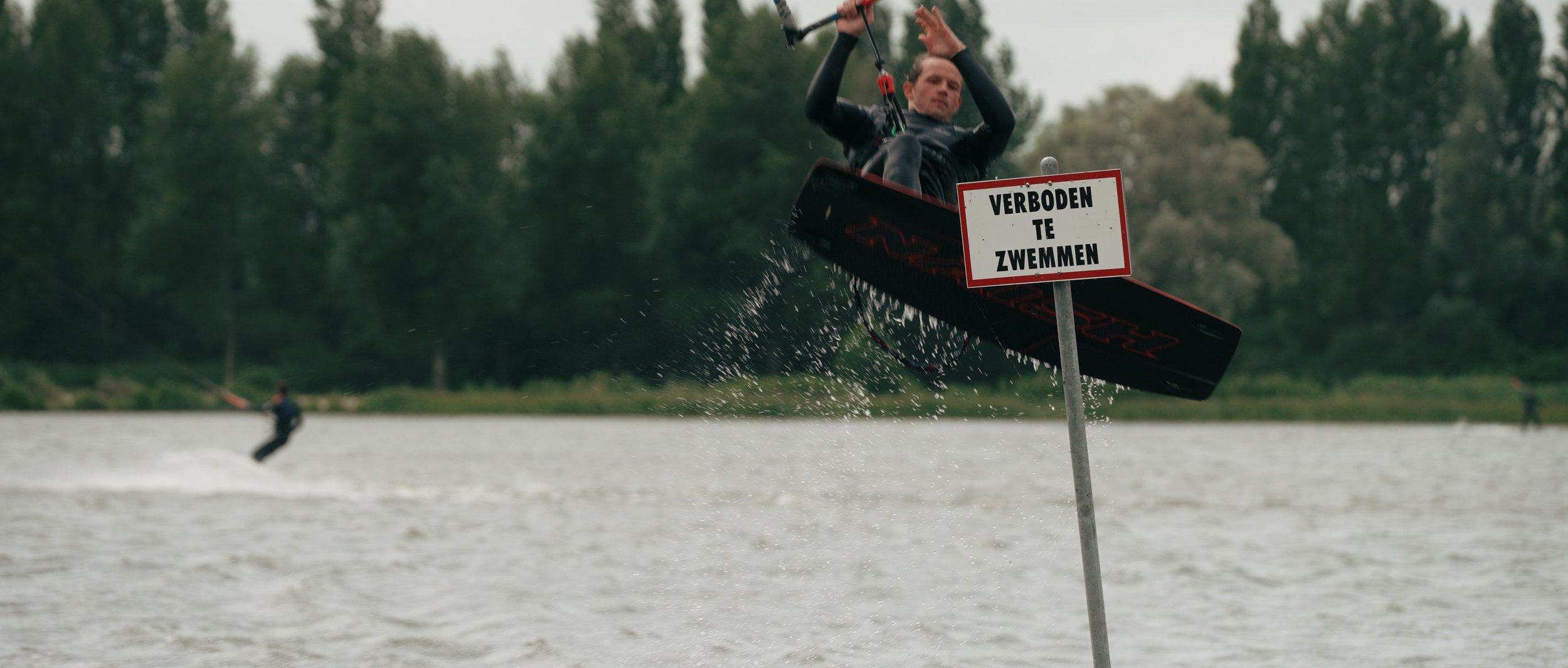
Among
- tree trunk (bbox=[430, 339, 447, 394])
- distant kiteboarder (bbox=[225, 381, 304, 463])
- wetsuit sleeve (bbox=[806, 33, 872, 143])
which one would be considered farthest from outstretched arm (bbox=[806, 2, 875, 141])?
tree trunk (bbox=[430, 339, 447, 394])


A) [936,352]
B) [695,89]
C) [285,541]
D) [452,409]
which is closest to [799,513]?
[285,541]

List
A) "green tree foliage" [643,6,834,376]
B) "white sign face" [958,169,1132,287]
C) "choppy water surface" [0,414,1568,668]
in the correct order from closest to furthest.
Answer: "white sign face" [958,169,1132,287] < "choppy water surface" [0,414,1568,668] < "green tree foliage" [643,6,834,376]

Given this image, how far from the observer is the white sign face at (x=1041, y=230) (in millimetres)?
5789

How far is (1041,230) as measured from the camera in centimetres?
586

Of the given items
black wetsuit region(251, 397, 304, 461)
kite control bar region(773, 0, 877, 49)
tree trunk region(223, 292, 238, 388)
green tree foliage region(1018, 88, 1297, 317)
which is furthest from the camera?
tree trunk region(223, 292, 238, 388)

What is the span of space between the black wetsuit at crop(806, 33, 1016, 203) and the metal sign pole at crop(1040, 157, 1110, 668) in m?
1.42

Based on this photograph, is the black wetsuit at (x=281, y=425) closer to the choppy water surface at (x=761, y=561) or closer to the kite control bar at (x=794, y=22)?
the choppy water surface at (x=761, y=561)

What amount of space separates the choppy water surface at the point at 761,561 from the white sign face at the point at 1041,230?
4302mm

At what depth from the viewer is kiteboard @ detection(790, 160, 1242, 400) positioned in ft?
23.9

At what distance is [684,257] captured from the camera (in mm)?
55656

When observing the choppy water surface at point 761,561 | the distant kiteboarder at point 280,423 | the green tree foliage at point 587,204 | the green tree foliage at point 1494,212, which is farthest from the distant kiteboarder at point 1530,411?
the distant kiteboarder at point 280,423

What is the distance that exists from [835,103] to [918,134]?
478mm

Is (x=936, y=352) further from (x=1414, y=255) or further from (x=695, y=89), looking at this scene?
(x=1414, y=255)

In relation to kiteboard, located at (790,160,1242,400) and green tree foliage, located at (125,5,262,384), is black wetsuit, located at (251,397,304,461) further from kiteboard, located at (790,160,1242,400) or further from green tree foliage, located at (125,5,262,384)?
green tree foliage, located at (125,5,262,384)
